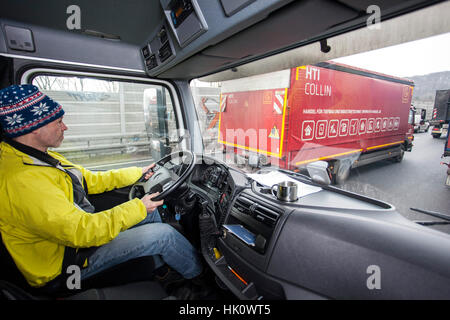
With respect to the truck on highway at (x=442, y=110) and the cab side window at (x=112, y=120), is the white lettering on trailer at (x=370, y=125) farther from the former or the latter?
the cab side window at (x=112, y=120)

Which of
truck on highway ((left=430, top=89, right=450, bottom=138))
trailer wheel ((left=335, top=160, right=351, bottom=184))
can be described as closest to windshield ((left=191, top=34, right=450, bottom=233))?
trailer wheel ((left=335, top=160, right=351, bottom=184))

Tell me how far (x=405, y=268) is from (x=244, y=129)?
12.5ft

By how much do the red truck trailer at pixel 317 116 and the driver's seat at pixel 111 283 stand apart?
7.86 ft

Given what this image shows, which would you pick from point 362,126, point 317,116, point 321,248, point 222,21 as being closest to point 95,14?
point 222,21

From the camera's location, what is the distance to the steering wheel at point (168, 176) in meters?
1.88

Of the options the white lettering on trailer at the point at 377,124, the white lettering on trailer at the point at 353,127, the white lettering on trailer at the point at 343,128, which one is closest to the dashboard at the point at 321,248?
the white lettering on trailer at the point at 343,128

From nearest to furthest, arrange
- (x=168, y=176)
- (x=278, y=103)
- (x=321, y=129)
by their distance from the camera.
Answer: (x=168, y=176)
(x=278, y=103)
(x=321, y=129)

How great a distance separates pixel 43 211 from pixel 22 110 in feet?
1.92

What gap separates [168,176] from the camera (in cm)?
207

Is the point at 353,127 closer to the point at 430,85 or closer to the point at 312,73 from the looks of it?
the point at 312,73

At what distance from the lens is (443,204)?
1.84m

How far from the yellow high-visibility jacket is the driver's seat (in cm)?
4
